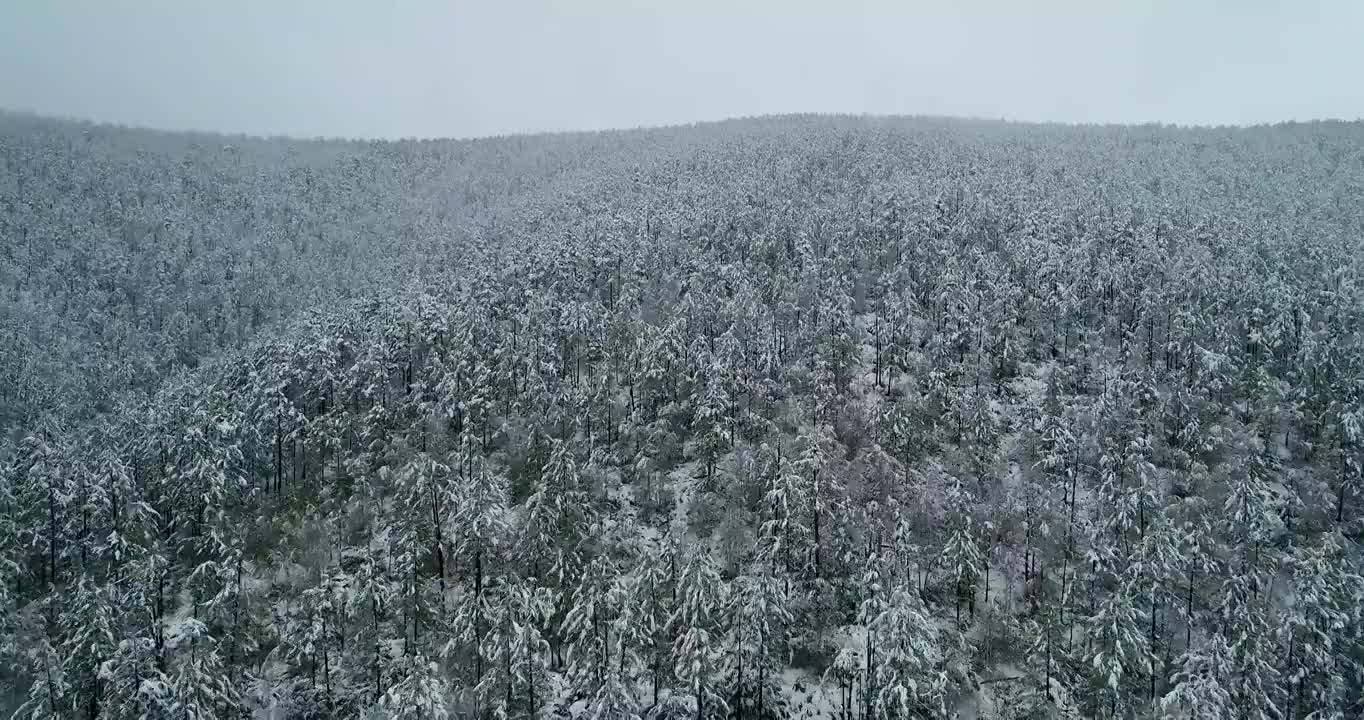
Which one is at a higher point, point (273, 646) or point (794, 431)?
point (794, 431)

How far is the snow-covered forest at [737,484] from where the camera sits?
43.8 meters

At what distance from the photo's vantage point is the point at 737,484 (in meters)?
59.2

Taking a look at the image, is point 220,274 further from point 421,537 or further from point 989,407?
point 989,407

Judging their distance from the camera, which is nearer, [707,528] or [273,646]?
[273,646]

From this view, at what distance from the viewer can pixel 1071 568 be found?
5116cm

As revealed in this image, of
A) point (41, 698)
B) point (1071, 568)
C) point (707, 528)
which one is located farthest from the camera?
point (707, 528)

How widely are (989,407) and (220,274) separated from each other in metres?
122

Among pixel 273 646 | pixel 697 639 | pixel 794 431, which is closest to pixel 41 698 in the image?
pixel 273 646

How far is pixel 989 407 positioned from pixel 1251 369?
22307 millimetres

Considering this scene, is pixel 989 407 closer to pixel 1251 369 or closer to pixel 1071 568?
pixel 1071 568

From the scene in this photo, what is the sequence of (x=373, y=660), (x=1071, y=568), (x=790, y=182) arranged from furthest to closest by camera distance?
1. (x=790, y=182)
2. (x=1071, y=568)
3. (x=373, y=660)

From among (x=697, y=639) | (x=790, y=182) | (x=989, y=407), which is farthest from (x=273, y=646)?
(x=790, y=182)

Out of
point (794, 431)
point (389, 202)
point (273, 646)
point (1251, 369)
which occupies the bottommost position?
point (273, 646)

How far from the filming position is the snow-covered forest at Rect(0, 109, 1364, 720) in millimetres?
43750
